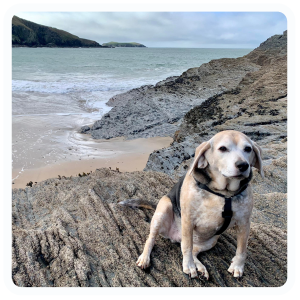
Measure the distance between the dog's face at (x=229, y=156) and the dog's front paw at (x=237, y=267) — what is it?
39.0 inches

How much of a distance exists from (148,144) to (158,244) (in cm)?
647

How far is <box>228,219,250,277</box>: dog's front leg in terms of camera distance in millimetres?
2463

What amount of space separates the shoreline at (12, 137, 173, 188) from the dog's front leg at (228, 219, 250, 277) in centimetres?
449

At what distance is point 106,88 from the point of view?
71.2ft

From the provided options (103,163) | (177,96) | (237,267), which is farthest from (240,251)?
(177,96)

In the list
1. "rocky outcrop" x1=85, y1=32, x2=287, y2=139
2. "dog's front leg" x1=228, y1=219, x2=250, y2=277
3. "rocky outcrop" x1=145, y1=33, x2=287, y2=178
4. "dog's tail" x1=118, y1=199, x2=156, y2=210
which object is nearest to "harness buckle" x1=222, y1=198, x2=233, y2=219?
"dog's front leg" x1=228, y1=219, x2=250, y2=277

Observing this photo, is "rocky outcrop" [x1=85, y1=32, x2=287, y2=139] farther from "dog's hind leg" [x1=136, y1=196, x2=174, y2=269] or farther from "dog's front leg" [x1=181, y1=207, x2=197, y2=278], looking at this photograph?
"dog's front leg" [x1=181, y1=207, x2=197, y2=278]

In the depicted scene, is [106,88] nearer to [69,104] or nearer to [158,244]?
[69,104]

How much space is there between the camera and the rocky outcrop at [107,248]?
2.57 metres

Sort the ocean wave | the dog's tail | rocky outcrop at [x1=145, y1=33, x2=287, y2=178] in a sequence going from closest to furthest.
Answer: the dog's tail, rocky outcrop at [x1=145, y1=33, x2=287, y2=178], the ocean wave

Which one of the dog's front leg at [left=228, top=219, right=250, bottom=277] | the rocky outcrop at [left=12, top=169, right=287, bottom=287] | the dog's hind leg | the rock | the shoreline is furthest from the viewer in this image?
the rock

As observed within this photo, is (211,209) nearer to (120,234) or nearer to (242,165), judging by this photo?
(242,165)

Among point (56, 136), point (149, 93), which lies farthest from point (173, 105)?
point (56, 136)

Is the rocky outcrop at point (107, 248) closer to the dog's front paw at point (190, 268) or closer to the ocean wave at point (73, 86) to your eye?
the dog's front paw at point (190, 268)
